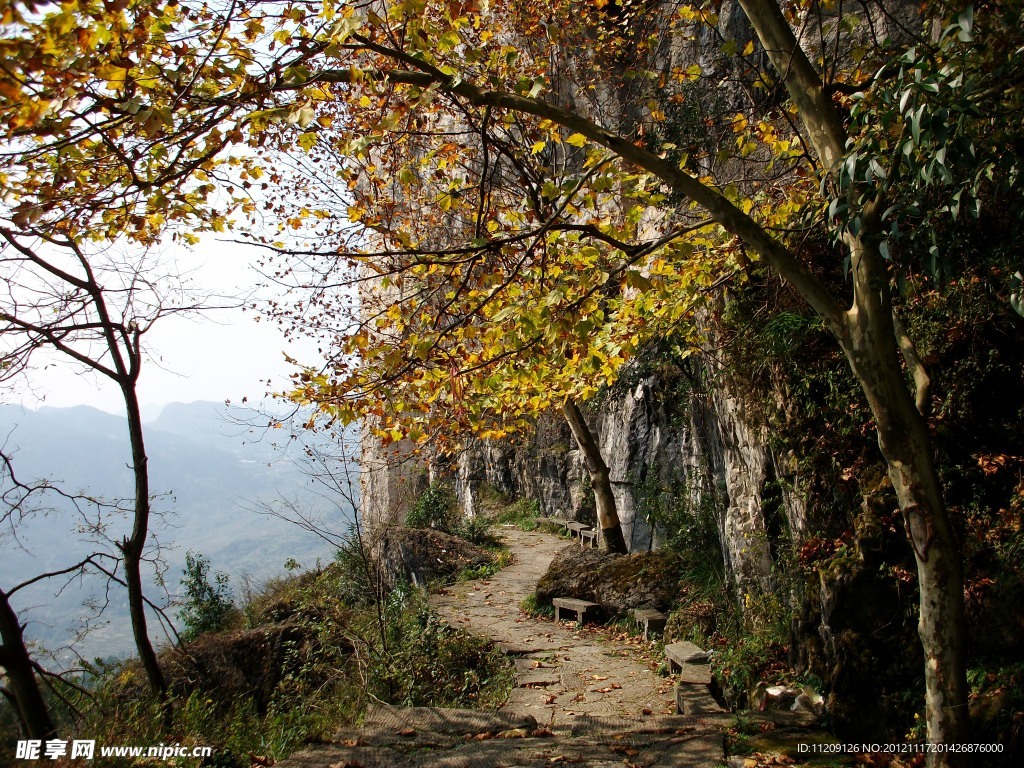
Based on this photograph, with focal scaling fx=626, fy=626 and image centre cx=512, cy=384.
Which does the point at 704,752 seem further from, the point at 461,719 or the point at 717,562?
the point at 717,562

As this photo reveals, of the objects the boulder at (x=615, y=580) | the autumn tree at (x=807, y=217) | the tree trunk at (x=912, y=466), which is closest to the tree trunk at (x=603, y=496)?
the boulder at (x=615, y=580)

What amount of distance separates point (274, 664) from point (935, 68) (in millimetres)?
10652

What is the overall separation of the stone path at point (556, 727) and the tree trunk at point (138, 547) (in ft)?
9.57

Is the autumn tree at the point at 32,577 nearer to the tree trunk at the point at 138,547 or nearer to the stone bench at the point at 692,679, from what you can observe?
the tree trunk at the point at 138,547

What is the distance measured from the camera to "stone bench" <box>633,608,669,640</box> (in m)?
9.11

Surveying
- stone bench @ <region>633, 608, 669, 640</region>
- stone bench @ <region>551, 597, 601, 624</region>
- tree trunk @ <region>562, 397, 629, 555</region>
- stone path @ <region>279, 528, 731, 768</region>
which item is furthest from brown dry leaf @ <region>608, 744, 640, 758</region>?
tree trunk @ <region>562, 397, 629, 555</region>

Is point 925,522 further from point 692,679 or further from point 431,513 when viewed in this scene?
point 431,513

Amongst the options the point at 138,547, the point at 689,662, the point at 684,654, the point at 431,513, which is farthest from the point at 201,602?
the point at 689,662

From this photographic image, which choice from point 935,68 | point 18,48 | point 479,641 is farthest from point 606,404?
point 18,48

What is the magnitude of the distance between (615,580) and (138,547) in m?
7.13

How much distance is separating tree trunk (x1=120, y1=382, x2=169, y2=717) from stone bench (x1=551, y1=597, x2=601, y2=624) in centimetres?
591

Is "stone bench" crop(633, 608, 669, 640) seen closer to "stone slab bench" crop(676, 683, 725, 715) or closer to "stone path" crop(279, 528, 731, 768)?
"stone path" crop(279, 528, 731, 768)

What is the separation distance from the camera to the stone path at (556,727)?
449cm

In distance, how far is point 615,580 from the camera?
10.7 meters
